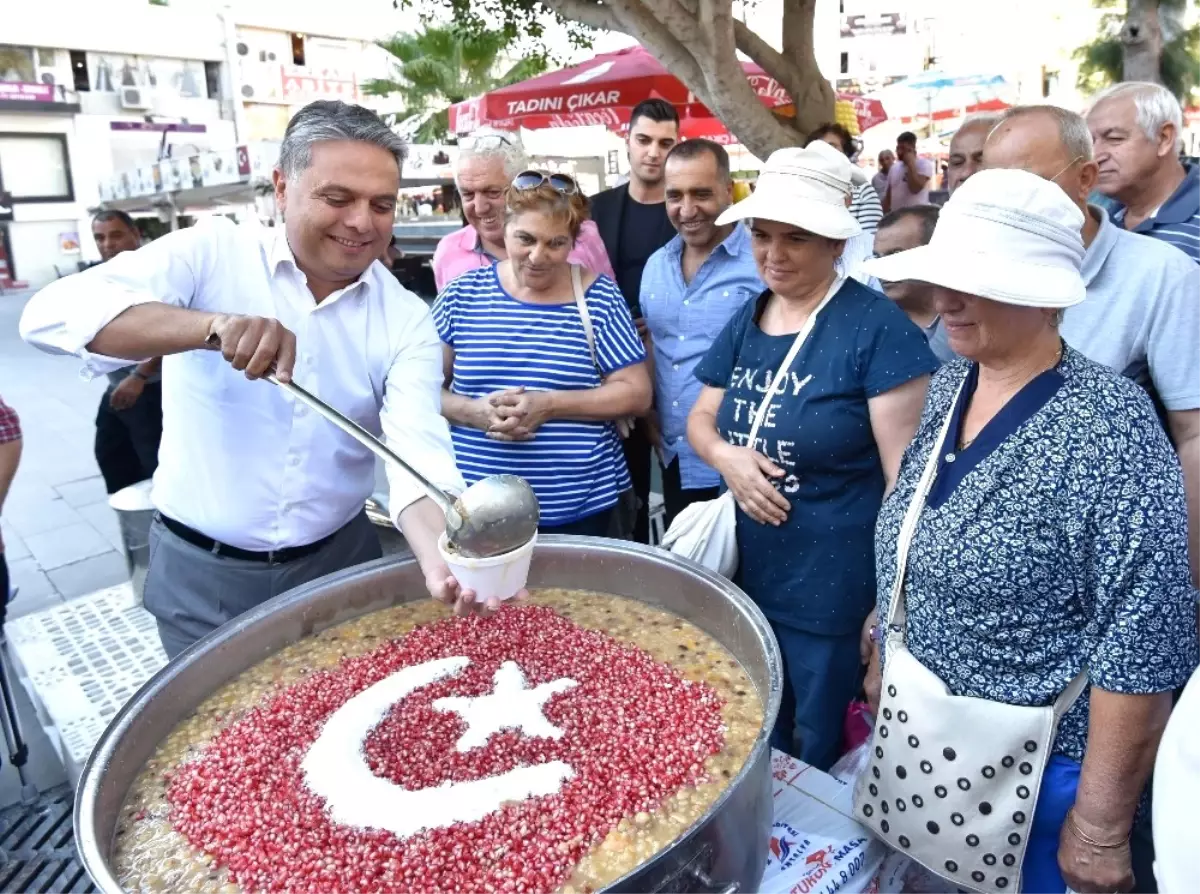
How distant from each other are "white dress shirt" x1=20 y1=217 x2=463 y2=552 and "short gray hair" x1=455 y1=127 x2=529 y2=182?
158 cm

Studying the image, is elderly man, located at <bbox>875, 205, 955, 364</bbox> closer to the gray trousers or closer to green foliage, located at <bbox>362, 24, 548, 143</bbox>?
the gray trousers

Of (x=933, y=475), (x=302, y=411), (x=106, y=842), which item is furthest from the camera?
(x=302, y=411)

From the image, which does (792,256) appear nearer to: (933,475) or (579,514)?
(933,475)

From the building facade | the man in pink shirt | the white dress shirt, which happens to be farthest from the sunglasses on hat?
the building facade

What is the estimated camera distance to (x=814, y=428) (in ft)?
6.49

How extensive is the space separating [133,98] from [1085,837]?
31.6m

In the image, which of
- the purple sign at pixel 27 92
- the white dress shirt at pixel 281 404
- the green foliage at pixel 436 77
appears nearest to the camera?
the white dress shirt at pixel 281 404

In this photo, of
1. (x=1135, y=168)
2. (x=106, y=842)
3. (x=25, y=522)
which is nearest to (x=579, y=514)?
(x=106, y=842)

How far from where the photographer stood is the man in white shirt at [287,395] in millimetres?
1672

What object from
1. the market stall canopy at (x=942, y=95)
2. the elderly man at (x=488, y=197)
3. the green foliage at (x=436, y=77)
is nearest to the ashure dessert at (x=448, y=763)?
the elderly man at (x=488, y=197)

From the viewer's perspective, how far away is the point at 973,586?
4.80ft

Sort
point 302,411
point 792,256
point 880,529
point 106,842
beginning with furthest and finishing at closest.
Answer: point 792,256, point 302,411, point 880,529, point 106,842

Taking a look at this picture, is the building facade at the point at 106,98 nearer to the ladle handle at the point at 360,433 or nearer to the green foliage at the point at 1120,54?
the green foliage at the point at 1120,54

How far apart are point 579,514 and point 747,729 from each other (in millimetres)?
1222
